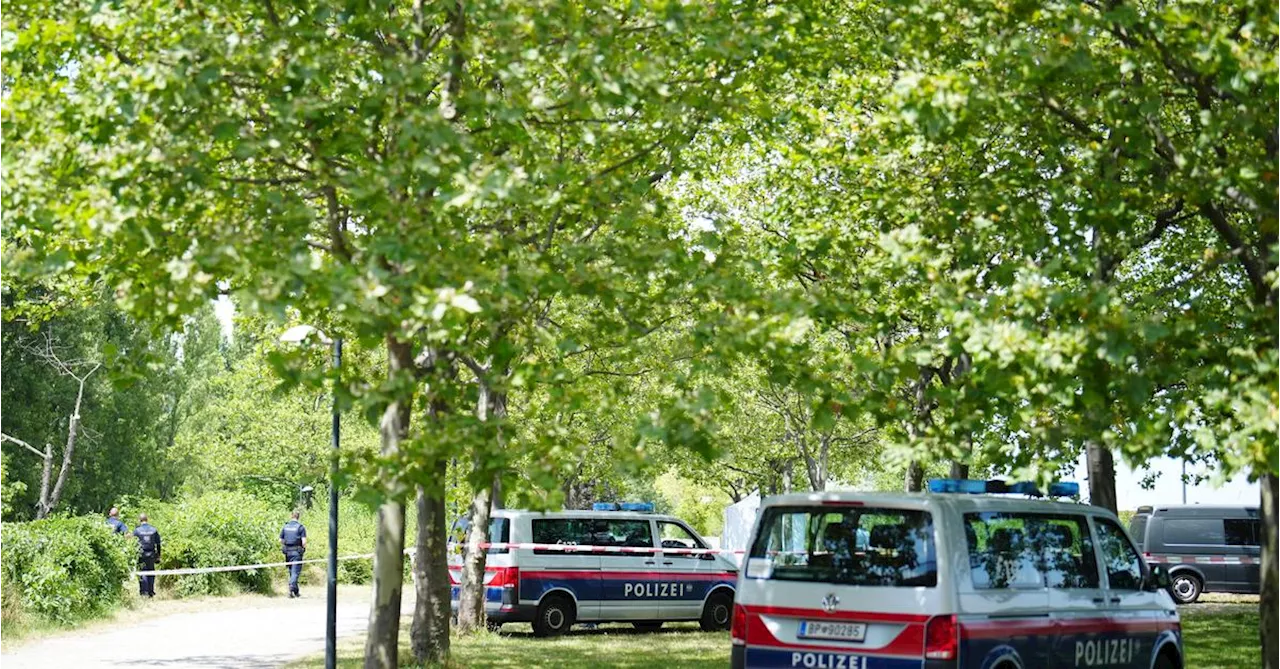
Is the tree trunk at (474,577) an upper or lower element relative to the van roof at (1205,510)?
lower

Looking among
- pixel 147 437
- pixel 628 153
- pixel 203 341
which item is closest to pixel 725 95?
pixel 628 153

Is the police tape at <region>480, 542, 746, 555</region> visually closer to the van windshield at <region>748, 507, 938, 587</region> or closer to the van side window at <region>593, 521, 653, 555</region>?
the van side window at <region>593, 521, 653, 555</region>

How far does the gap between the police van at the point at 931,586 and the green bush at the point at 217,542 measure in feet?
69.4

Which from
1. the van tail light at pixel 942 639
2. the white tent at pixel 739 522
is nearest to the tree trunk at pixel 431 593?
the van tail light at pixel 942 639

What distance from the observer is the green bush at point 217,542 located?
3158cm

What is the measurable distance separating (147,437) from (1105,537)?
5962cm

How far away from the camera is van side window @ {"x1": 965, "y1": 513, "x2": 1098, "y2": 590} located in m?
11.6

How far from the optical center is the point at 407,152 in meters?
10.9

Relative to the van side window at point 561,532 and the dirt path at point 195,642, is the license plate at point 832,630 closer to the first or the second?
the dirt path at point 195,642

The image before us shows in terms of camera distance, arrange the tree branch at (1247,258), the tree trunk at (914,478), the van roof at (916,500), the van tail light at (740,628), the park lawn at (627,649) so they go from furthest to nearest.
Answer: the tree trunk at (914,478) → the park lawn at (627,649) → the tree branch at (1247,258) → the van tail light at (740,628) → the van roof at (916,500)

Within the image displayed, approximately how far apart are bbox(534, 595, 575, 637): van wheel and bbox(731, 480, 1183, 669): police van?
38.9ft

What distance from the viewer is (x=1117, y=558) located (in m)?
13.1

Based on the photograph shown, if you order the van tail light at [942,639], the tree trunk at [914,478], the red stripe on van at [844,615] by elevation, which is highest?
the tree trunk at [914,478]

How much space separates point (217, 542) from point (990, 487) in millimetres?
23454
